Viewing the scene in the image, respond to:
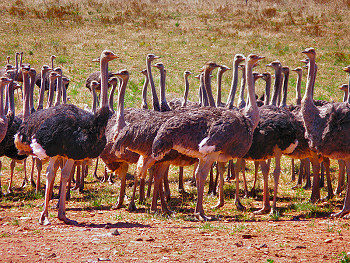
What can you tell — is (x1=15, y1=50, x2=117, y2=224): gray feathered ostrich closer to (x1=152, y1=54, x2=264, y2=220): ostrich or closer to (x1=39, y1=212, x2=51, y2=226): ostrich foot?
(x1=39, y1=212, x2=51, y2=226): ostrich foot

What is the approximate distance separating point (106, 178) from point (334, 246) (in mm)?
6737

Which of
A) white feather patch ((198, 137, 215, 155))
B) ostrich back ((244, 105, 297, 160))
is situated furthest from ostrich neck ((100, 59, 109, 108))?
ostrich back ((244, 105, 297, 160))

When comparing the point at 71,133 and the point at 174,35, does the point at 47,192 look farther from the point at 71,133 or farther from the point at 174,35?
the point at 174,35

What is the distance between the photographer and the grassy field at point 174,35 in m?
22.7

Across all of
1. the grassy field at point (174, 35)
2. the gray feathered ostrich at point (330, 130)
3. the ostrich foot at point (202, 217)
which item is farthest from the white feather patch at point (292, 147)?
the grassy field at point (174, 35)

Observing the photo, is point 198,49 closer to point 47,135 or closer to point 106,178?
point 106,178

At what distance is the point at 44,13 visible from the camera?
32.4m

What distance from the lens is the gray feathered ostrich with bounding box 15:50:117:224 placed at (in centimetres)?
709

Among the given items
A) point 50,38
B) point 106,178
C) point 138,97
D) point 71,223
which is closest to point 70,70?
point 138,97

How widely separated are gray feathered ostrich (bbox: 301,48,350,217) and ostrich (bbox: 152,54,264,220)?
39.5 inches

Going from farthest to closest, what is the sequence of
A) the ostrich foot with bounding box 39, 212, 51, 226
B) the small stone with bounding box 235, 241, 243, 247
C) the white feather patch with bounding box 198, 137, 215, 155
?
the white feather patch with bounding box 198, 137, 215, 155 → the ostrich foot with bounding box 39, 212, 51, 226 → the small stone with bounding box 235, 241, 243, 247

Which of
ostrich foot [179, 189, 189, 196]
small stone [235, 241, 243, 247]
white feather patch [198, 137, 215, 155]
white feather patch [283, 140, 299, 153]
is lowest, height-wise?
ostrich foot [179, 189, 189, 196]

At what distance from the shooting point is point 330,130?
7.59m

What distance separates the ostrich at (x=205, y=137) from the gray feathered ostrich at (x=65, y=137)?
0.89 m
